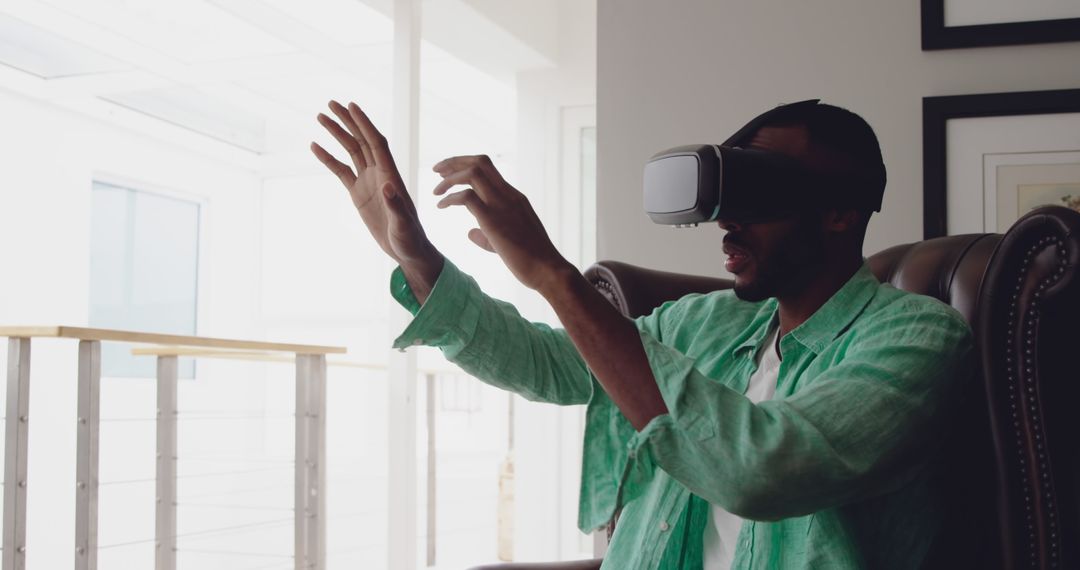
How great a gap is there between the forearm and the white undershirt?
301 millimetres

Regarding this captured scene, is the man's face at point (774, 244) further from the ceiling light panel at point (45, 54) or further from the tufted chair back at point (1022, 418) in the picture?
the ceiling light panel at point (45, 54)

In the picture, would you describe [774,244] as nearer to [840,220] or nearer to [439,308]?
[840,220]

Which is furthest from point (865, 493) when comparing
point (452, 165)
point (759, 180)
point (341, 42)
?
point (341, 42)

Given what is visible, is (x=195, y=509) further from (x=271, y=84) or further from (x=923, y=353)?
(x=923, y=353)

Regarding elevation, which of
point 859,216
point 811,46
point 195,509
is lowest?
point 195,509

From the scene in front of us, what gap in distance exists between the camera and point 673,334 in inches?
54.4

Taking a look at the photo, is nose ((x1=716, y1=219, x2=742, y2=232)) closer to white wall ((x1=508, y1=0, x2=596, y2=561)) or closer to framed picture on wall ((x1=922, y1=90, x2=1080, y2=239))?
framed picture on wall ((x1=922, y1=90, x2=1080, y2=239))

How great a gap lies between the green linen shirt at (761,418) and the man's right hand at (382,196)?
3 centimetres

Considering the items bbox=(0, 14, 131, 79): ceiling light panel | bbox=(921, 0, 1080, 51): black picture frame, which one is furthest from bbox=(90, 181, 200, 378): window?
bbox=(921, 0, 1080, 51): black picture frame

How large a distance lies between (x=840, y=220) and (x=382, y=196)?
47 cm

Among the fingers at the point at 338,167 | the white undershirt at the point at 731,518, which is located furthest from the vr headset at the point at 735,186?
the fingers at the point at 338,167

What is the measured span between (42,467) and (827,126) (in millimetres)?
5884

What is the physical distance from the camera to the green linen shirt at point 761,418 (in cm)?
85

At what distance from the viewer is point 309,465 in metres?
3.19
